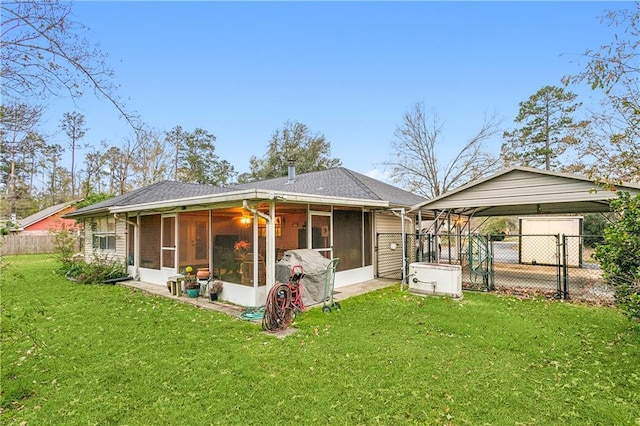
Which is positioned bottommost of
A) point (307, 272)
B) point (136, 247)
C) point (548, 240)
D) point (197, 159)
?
point (548, 240)

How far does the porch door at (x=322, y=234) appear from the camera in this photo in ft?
25.0

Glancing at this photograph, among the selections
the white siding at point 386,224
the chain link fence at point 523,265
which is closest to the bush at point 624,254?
the chain link fence at point 523,265

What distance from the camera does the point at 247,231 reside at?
20.9 feet

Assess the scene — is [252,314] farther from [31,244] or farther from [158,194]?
[31,244]

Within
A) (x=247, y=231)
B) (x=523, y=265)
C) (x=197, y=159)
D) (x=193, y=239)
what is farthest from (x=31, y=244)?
(x=523, y=265)

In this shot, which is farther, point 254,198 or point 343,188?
point 343,188

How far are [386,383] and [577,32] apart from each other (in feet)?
23.7

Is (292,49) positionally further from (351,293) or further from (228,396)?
(228,396)

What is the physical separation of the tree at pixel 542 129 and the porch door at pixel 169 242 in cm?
2057

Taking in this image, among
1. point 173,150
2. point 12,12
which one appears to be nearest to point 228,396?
point 12,12

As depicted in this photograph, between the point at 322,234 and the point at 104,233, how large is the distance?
30.2 ft

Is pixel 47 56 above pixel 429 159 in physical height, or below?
below

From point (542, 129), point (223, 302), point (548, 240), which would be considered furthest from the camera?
point (542, 129)

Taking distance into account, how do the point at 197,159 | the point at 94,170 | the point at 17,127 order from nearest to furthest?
the point at 17,127 < the point at 94,170 < the point at 197,159
